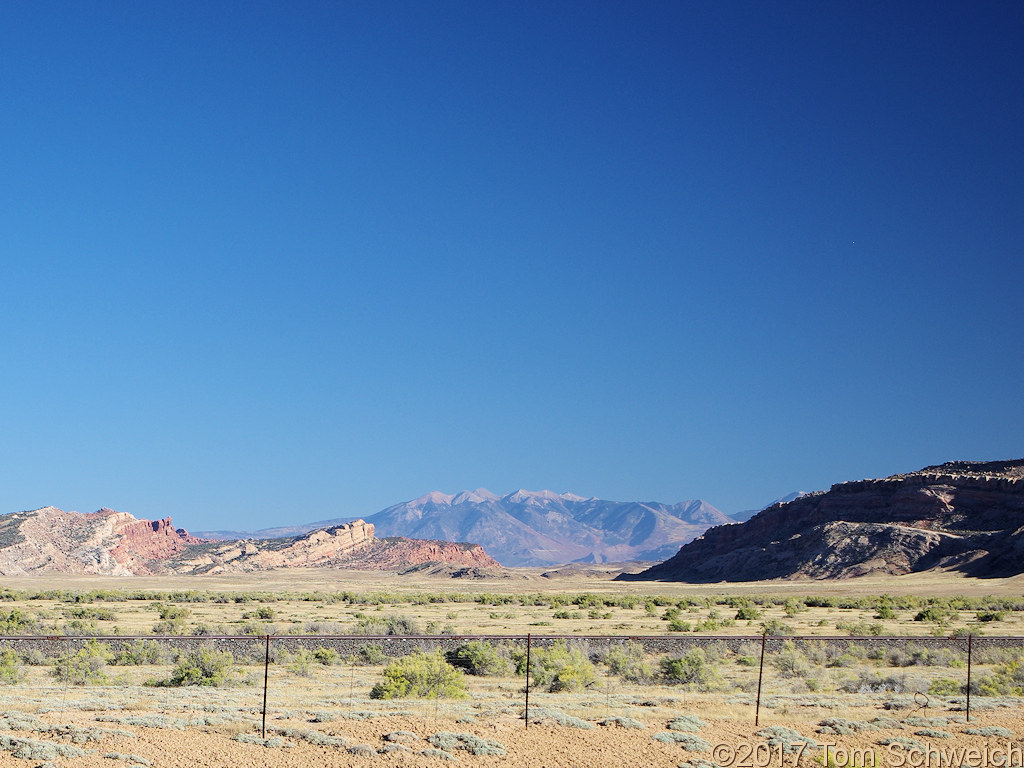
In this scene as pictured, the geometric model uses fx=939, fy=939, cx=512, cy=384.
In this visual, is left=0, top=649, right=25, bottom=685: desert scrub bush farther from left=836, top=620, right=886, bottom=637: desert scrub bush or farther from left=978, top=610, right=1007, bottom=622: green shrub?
left=978, top=610, right=1007, bottom=622: green shrub

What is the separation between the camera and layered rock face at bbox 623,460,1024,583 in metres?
90.5

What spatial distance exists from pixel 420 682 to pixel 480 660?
441 cm

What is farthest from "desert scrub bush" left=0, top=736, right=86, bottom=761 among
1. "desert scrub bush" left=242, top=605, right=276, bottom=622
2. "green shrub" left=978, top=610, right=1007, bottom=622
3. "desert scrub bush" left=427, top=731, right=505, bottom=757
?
"green shrub" left=978, top=610, right=1007, bottom=622

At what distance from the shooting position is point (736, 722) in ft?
60.8

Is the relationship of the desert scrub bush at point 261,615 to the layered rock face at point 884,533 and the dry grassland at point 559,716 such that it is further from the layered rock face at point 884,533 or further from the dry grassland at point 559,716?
the layered rock face at point 884,533

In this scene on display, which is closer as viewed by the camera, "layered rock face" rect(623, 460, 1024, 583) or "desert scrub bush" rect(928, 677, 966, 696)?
"desert scrub bush" rect(928, 677, 966, 696)

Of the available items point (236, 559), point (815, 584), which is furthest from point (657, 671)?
point (236, 559)

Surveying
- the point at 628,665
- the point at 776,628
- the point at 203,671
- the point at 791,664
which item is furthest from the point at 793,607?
the point at 203,671

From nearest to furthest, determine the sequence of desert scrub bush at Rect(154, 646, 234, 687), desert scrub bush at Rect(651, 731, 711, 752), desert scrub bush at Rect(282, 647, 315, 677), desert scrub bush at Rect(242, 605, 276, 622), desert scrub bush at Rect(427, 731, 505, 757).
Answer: desert scrub bush at Rect(427, 731, 505, 757)
desert scrub bush at Rect(651, 731, 711, 752)
desert scrub bush at Rect(154, 646, 234, 687)
desert scrub bush at Rect(282, 647, 315, 677)
desert scrub bush at Rect(242, 605, 276, 622)

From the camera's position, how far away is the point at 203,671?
24.0m

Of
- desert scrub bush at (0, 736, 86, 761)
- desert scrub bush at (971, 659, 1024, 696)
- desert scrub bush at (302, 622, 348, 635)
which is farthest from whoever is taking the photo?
desert scrub bush at (302, 622, 348, 635)

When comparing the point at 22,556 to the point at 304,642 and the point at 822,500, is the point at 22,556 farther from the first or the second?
the point at 304,642

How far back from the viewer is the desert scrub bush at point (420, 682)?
21422 millimetres

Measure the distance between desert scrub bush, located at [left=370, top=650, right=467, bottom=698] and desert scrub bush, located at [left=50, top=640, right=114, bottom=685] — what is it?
764 cm
